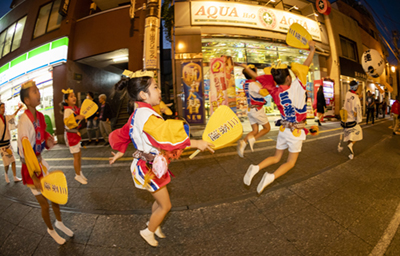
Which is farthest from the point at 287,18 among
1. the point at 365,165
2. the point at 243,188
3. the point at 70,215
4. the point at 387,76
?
the point at 387,76

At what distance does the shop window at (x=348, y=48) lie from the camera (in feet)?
50.6

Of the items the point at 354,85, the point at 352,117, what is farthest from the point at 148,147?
the point at 354,85

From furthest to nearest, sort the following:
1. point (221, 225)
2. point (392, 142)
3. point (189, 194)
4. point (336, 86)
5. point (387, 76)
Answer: point (387, 76)
point (336, 86)
point (392, 142)
point (189, 194)
point (221, 225)

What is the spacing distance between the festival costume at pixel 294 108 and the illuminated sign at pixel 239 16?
8138 mm

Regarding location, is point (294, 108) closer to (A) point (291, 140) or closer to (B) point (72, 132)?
(A) point (291, 140)

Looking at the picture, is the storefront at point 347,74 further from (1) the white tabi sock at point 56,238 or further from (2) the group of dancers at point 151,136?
(1) the white tabi sock at point 56,238

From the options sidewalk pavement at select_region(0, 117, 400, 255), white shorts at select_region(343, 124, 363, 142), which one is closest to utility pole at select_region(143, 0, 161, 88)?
sidewalk pavement at select_region(0, 117, 400, 255)

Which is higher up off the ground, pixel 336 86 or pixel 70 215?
pixel 336 86

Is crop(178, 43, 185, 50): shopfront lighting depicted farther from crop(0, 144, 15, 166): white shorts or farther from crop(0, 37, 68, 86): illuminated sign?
crop(0, 144, 15, 166): white shorts

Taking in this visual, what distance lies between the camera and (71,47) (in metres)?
10.2

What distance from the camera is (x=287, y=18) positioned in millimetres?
11078

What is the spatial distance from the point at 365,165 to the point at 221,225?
395 cm

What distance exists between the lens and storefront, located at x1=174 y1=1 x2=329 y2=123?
9148mm

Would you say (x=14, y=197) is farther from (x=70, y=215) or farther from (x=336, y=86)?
(x=336, y=86)
